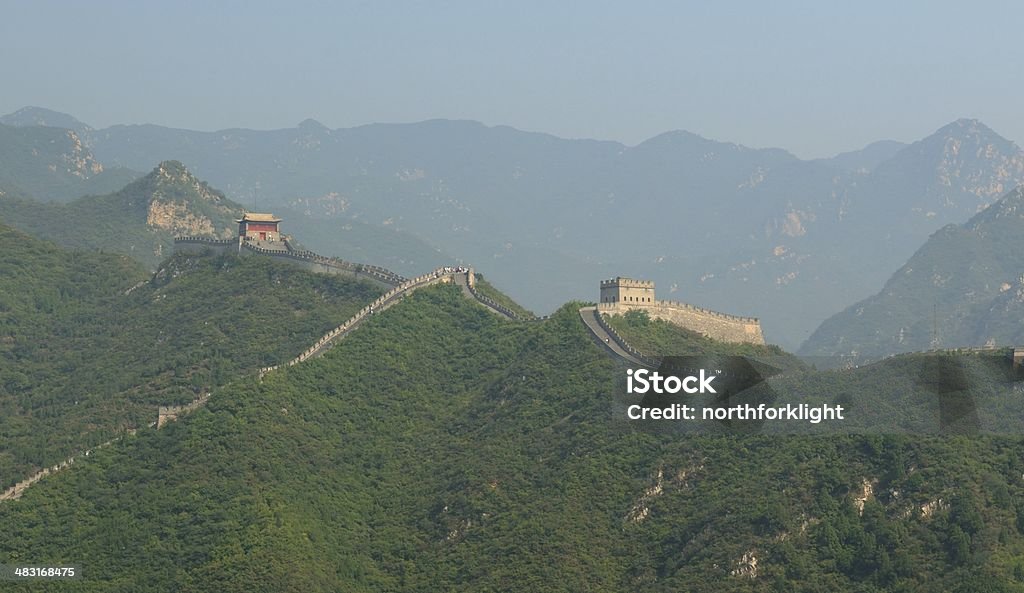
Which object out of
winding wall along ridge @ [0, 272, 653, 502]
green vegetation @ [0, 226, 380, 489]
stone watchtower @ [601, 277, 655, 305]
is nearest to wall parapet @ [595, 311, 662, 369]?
winding wall along ridge @ [0, 272, 653, 502]

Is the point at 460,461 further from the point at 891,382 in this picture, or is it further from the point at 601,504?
the point at 891,382

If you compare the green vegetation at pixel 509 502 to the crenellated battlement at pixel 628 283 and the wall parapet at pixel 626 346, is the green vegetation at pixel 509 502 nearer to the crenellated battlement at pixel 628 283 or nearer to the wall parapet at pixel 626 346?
the wall parapet at pixel 626 346

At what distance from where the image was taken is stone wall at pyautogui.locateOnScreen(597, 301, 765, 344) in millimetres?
189625

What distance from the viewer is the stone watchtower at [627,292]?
190m

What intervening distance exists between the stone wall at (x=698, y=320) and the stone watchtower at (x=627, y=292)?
502 millimetres

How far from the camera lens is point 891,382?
529 ft

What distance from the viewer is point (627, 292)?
626ft

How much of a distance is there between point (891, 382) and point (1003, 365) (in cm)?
746

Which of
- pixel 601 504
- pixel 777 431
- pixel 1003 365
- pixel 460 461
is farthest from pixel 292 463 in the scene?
pixel 1003 365

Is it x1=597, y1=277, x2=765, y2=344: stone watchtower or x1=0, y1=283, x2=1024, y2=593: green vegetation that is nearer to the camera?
x1=0, y1=283, x2=1024, y2=593: green vegetation

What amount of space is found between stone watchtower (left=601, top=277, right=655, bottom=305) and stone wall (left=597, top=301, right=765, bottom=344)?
502 millimetres

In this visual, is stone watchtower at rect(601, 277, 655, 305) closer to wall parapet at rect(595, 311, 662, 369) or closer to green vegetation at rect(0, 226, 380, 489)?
wall parapet at rect(595, 311, 662, 369)

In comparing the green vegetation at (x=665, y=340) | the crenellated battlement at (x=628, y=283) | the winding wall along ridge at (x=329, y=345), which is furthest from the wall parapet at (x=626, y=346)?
the crenellated battlement at (x=628, y=283)

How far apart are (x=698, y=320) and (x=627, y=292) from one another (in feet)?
21.8
